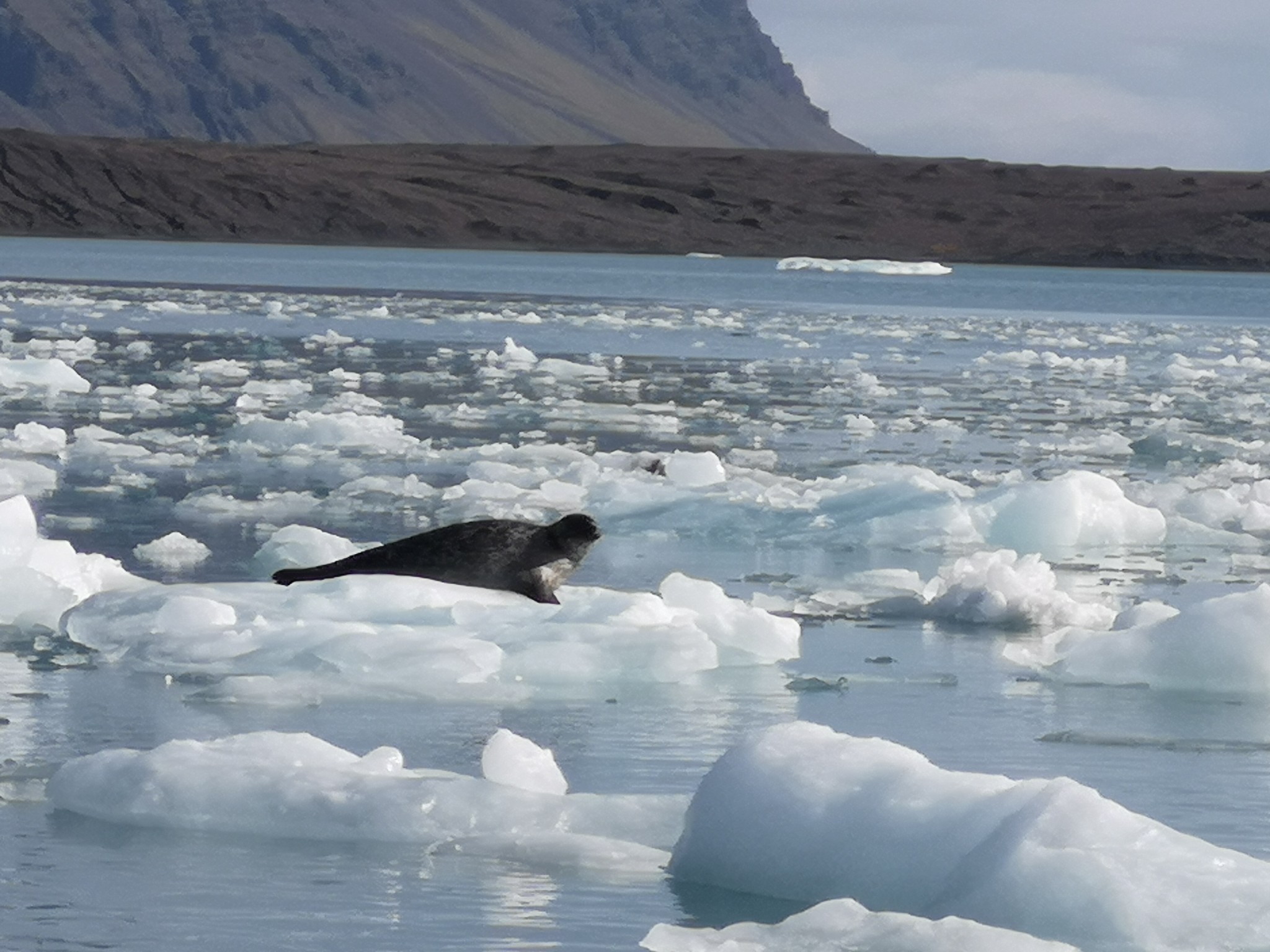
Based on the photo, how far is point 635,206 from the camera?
9762 centimetres

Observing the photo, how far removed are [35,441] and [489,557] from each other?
6.50m

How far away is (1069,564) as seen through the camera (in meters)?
10.0

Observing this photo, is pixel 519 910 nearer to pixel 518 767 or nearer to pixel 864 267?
pixel 518 767

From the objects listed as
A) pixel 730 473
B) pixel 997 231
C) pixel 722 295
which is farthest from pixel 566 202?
pixel 730 473

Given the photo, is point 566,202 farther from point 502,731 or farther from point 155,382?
point 502,731

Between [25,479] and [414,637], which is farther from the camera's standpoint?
[25,479]

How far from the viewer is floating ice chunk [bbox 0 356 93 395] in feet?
61.0

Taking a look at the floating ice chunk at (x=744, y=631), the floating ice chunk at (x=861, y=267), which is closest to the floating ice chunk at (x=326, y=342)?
the floating ice chunk at (x=744, y=631)

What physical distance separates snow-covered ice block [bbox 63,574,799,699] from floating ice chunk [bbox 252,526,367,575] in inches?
46.9

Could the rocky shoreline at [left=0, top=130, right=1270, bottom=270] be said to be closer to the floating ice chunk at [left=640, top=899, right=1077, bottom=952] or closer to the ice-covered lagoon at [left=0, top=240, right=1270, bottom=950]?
the ice-covered lagoon at [left=0, top=240, right=1270, bottom=950]

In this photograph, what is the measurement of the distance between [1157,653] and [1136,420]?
11.6 meters

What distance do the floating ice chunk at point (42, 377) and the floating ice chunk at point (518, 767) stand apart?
1359 centimetres

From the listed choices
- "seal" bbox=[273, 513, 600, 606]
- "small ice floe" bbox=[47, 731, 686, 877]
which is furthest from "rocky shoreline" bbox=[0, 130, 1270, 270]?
"small ice floe" bbox=[47, 731, 686, 877]

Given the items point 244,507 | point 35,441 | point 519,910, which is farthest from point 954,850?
point 35,441
